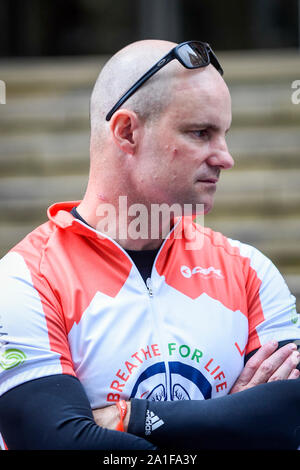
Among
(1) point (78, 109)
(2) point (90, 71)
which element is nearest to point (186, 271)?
(1) point (78, 109)

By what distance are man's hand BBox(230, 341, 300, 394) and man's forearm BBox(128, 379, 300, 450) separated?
109 millimetres

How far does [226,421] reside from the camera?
230cm

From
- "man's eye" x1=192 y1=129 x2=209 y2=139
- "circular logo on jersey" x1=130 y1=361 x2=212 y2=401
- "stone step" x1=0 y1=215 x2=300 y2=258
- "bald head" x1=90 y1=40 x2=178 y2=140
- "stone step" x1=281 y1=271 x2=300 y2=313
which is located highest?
"bald head" x1=90 y1=40 x2=178 y2=140

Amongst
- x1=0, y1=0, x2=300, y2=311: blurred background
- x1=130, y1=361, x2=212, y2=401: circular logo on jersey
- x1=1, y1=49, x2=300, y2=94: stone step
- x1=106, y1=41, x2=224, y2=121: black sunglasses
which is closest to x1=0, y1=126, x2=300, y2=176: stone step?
x1=0, y1=0, x2=300, y2=311: blurred background

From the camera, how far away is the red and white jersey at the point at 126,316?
234cm

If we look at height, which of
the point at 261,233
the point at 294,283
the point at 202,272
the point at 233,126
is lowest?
the point at 294,283

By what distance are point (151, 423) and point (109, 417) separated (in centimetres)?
14

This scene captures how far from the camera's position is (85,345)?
2.38 meters

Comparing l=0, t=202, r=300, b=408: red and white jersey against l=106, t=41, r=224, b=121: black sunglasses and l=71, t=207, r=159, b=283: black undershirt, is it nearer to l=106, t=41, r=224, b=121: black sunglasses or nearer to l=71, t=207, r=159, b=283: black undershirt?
l=71, t=207, r=159, b=283: black undershirt

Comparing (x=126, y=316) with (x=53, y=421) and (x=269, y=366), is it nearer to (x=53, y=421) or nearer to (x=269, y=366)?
(x=53, y=421)

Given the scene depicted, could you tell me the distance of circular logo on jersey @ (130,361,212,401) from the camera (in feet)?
7.88
